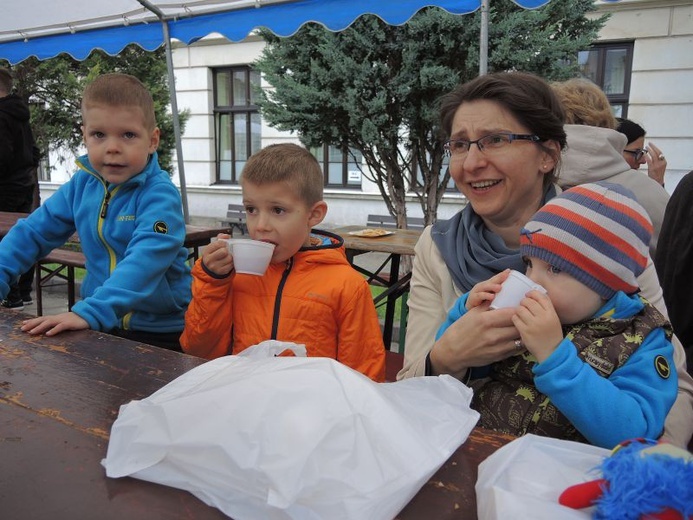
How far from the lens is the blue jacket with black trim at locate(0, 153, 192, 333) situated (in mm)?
1884

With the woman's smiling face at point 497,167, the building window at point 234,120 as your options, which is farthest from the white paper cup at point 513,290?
the building window at point 234,120

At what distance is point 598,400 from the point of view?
1021 millimetres

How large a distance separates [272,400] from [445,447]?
275 mm

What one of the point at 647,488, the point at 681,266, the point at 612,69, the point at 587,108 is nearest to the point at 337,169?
the point at 612,69

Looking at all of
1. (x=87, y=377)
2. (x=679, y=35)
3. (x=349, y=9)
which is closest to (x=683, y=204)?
(x=87, y=377)

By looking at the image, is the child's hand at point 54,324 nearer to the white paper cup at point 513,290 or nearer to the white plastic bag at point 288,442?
the white plastic bag at point 288,442

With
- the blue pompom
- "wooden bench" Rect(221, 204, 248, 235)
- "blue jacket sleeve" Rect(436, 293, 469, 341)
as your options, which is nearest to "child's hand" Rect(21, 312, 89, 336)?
"blue jacket sleeve" Rect(436, 293, 469, 341)

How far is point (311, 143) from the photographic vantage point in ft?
22.7

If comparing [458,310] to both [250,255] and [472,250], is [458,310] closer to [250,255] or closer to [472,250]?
[472,250]

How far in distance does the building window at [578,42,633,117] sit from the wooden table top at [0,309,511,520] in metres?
9.93

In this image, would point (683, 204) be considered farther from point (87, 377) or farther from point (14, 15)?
point (14, 15)

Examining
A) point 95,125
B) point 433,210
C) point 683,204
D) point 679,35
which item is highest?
point 679,35

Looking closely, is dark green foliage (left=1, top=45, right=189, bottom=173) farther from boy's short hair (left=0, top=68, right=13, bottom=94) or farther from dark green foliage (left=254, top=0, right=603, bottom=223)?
dark green foliage (left=254, top=0, right=603, bottom=223)

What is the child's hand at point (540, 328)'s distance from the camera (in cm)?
103
